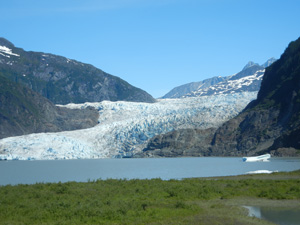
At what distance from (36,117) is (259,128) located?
105162mm

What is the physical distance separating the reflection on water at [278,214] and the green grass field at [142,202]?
0.71m

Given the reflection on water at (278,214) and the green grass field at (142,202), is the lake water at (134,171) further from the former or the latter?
the reflection on water at (278,214)

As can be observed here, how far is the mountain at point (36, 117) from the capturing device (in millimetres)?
166375

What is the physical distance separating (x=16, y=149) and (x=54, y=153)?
9989mm

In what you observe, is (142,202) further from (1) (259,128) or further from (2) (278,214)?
(1) (259,128)

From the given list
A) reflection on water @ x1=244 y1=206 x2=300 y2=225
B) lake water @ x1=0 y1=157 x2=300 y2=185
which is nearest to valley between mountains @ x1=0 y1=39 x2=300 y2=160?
lake water @ x1=0 y1=157 x2=300 y2=185

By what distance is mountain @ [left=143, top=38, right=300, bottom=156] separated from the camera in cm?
10594

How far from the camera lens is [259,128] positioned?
112 meters

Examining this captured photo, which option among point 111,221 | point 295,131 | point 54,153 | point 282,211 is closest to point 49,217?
point 111,221

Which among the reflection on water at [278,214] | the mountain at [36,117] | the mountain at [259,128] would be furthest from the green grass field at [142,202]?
the mountain at [36,117]

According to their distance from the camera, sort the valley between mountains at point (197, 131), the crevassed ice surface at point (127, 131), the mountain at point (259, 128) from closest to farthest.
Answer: the mountain at point (259, 128), the valley between mountains at point (197, 131), the crevassed ice surface at point (127, 131)

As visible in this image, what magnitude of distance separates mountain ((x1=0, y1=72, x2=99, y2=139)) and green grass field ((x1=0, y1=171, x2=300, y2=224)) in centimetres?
12477

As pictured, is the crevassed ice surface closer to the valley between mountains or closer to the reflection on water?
the valley between mountains

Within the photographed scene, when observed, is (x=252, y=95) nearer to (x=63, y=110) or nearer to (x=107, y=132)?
(x=107, y=132)
